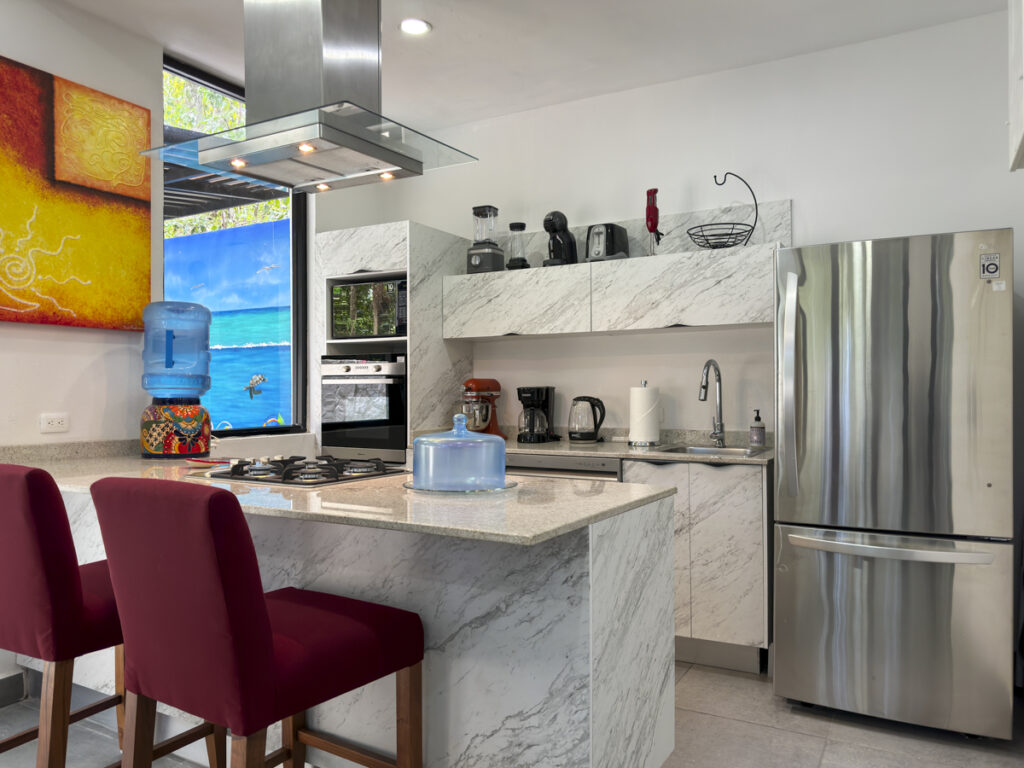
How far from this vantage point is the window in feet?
12.2

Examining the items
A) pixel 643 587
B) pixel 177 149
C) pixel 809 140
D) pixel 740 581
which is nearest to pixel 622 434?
pixel 740 581

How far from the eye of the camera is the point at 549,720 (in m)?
1.73

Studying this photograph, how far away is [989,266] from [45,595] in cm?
289

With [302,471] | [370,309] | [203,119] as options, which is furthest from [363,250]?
[302,471]

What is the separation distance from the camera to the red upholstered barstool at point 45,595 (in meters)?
1.69

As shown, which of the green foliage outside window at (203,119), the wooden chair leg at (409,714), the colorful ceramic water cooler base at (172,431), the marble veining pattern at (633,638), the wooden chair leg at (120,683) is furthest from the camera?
the green foliage outside window at (203,119)

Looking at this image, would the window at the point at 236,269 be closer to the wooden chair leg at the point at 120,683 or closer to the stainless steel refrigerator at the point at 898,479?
the wooden chair leg at the point at 120,683

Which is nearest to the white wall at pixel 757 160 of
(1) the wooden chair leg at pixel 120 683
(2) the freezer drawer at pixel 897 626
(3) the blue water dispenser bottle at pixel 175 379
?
(2) the freezer drawer at pixel 897 626

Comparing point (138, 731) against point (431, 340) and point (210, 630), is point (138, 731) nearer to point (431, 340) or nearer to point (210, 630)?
point (210, 630)

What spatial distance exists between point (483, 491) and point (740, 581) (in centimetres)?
168

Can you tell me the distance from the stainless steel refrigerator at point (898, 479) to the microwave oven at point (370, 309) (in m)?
1.93

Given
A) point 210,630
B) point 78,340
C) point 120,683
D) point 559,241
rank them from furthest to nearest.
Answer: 1. point 559,241
2. point 78,340
3. point 120,683
4. point 210,630

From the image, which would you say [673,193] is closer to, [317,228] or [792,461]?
[792,461]

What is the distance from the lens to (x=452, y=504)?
1.72 meters
